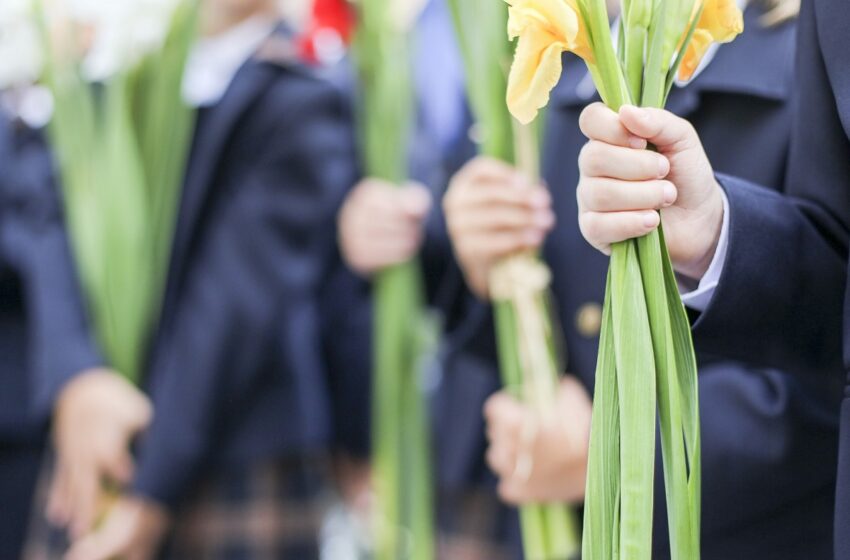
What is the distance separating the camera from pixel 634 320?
59 cm

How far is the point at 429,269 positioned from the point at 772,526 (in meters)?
0.57

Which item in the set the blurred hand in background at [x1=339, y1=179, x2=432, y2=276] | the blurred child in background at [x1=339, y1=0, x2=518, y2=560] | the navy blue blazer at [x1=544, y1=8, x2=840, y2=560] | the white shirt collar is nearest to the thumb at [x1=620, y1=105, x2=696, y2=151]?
the navy blue blazer at [x1=544, y1=8, x2=840, y2=560]

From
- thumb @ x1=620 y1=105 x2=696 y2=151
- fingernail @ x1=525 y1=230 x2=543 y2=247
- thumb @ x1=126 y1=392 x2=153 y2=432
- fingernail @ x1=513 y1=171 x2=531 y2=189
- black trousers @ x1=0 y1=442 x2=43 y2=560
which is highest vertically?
thumb @ x1=620 y1=105 x2=696 y2=151

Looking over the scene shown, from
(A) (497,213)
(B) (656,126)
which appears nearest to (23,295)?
(A) (497,213)

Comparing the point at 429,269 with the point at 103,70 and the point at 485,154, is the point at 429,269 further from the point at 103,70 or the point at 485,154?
the point at 103,70

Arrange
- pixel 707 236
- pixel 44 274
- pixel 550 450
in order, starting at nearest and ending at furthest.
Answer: pixel 707 236 < pixel 550 450 < pixel 44 274

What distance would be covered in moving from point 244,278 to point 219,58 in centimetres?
32

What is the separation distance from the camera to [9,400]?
1.46 metres

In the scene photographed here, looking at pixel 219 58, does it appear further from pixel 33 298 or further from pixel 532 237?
pixel 532 237

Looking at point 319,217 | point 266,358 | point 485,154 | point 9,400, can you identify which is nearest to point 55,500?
point 9,400

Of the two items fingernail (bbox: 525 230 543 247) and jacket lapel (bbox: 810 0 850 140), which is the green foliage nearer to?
jacket lapel (bbox: 810 0 850 140)

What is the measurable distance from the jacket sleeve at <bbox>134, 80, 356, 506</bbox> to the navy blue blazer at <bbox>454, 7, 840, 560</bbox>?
570mm

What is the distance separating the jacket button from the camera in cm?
100

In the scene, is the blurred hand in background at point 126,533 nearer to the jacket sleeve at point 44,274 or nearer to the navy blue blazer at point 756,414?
the jacket sleeve at point 44,274
